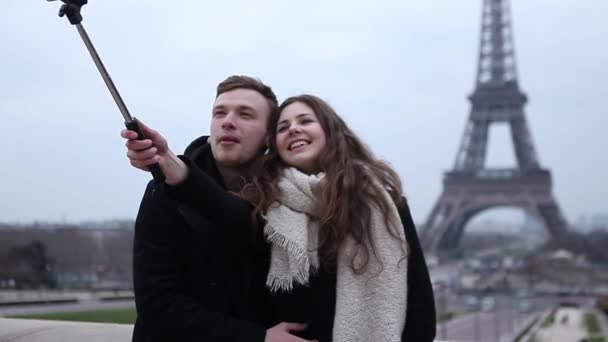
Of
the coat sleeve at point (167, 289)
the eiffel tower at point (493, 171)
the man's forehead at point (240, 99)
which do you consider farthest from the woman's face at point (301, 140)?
the eiffel tower at point (493, 171)

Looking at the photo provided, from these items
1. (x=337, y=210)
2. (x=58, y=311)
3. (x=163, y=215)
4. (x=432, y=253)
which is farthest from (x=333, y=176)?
(x=432, y=253)

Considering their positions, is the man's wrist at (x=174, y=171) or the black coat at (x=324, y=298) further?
the black coat at (x=324, y=298)

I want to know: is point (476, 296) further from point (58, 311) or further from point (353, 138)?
point (353, 138)

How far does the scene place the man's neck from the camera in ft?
7.77

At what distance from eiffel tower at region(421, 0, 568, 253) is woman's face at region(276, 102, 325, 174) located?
4024 centimetres

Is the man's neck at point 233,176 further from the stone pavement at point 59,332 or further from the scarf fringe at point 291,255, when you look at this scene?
the stone pavement at point 59,332

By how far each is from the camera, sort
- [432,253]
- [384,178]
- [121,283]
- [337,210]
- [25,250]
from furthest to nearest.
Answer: [432,253], [121,283], [25,250], [384,178], [337,210]

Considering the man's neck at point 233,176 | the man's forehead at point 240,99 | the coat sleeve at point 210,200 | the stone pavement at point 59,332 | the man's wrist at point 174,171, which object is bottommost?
the stone pavement at point 59,332

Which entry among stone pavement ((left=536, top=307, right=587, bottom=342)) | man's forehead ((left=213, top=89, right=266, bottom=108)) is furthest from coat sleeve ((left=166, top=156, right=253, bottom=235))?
stone pavement ((left=536, top=307, right=587, bottom=342))

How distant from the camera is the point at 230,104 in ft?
7.69

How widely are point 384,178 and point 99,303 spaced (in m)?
17.9

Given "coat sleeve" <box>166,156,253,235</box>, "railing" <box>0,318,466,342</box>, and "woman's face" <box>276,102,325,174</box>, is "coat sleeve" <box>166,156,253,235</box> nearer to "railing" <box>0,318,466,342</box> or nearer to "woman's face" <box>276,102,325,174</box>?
"woman's face" <box>276,102,325,174</box>

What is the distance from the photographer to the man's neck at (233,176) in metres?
2.37

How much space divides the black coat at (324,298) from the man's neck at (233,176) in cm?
26
